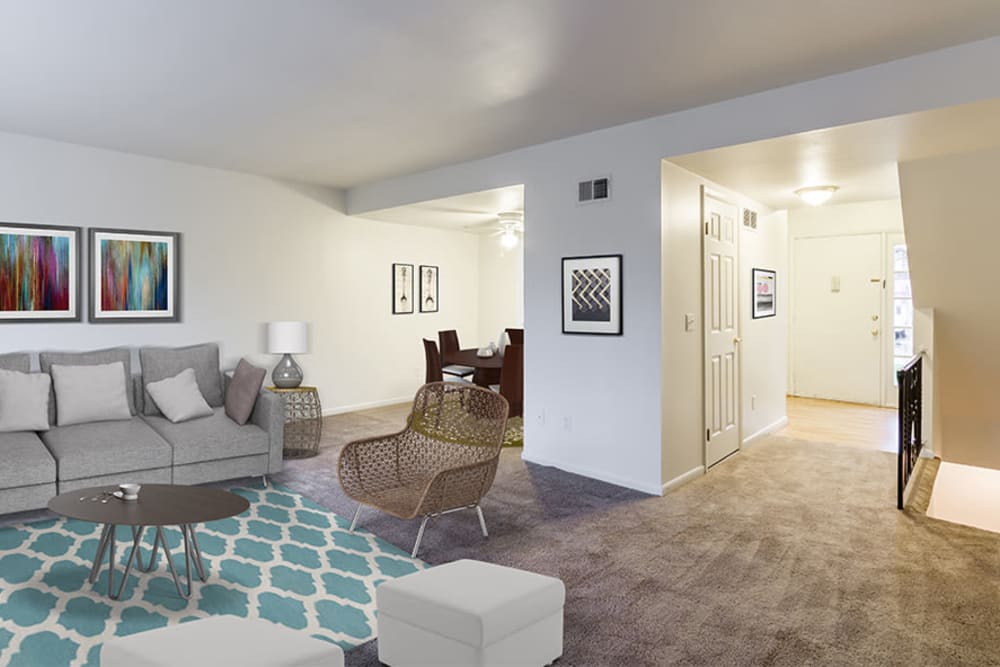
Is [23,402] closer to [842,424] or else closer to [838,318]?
[842,424]

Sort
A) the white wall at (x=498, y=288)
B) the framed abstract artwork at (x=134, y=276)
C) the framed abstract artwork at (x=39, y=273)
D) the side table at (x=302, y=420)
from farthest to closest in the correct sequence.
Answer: the white wall at (x=498, y=288) < the side table at (x=302, y=420) < the framed abstract artwork at (x=134, y=276) < the framed abstract artwork at (x=39, y=273)

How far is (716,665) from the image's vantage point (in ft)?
7.48

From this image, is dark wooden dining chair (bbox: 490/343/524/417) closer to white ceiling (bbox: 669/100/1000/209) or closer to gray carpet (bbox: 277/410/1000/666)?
gray carpet (bbox: 277/410/1000/666)

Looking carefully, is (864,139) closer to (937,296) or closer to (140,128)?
(937,296)

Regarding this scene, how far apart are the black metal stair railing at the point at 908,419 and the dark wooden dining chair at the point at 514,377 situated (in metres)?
3.00

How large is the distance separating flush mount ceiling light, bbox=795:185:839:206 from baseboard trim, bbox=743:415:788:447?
2103 mm

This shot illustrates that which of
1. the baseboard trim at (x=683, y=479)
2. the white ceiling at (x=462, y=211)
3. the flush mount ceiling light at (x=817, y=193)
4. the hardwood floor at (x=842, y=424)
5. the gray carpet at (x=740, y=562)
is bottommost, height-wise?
the gray carpet at (x=740, y=562)

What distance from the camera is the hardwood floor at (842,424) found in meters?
5.96

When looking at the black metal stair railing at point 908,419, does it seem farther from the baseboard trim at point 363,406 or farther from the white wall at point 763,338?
the baseboard trim at point 363,406

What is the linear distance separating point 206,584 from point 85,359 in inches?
102

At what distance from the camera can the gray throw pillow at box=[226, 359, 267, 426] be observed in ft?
15.1

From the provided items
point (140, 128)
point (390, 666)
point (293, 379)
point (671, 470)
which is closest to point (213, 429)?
point (293, 379)

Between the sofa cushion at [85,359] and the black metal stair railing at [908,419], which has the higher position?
the sofa cushion at [85,359]

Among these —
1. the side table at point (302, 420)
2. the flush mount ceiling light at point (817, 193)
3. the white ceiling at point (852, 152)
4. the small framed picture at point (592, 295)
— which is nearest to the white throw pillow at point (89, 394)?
the side table at point (302, 420)
